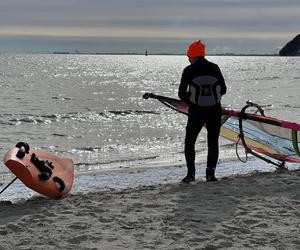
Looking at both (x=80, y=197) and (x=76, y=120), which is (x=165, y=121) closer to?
(x=76, y=120)

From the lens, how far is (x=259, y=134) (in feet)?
29.9

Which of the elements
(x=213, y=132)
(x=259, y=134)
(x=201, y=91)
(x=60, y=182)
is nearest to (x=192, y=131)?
(x=213, y=132)

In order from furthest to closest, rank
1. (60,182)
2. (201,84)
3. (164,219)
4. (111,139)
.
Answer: (111,139) < (201,84) < (60,182) < (164,219)

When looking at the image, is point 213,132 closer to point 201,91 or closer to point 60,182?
point 201,91

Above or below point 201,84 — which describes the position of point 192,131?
below

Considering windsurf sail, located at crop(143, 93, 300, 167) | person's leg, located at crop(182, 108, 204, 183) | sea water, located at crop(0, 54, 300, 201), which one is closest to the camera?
person's leg, located at crop(182, 108, 204, 183)

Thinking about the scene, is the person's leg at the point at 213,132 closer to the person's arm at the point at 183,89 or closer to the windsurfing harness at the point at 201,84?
the windsurfing harness at the point at 201,84

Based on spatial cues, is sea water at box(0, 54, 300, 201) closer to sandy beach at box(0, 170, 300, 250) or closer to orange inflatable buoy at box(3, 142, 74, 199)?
orange inflatable buoy at box(3, 142, 74, 199)

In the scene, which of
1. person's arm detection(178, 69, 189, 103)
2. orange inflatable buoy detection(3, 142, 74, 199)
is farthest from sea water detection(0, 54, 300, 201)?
person's arm detection(178, 69, 189, 103)

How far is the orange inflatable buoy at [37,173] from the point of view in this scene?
6.57 m

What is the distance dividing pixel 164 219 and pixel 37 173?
2.11m

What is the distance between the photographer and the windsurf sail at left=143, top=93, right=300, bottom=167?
28.1 ft

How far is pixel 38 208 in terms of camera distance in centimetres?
622

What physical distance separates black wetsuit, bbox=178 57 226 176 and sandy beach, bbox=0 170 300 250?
0.61m
